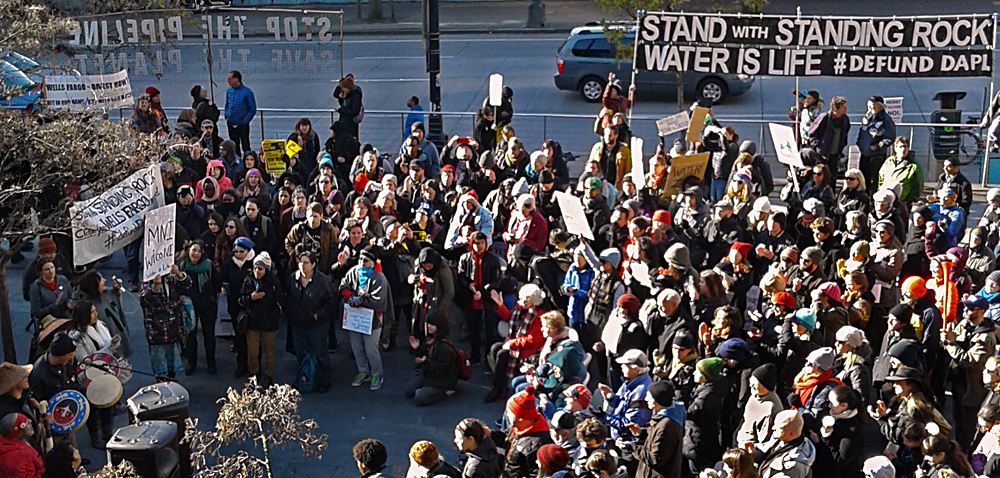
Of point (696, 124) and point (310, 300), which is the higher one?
point (696, 124)

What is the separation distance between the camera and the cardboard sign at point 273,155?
608 inches

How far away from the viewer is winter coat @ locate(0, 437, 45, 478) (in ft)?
27.0

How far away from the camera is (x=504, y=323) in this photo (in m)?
11.9

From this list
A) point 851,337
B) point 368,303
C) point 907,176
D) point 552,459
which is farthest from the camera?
point 907,176

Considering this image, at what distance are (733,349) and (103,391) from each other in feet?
17.9

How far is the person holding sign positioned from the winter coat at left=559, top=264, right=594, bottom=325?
1.86 metres

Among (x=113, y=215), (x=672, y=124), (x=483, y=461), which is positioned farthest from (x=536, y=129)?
(x=483, y=461)

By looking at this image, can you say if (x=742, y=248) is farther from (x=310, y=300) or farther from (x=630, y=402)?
(x=310, y=300)

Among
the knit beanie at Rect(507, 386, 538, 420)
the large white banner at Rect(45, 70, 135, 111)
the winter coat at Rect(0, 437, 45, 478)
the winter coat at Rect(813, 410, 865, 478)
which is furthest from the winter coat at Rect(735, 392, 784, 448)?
the large white banner at Rect(45, 70, 135, 111)

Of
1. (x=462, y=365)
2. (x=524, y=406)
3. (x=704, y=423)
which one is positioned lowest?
(x=462, y=365)

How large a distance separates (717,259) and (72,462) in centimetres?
660

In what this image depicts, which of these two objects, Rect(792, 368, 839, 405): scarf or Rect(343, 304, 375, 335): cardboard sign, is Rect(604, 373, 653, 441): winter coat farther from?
Rect(343, 304, 375, 335): cardboard sign

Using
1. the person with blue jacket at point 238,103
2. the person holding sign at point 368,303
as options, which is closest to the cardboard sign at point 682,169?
the person holding sign at point 368,303

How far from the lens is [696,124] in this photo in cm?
1536
